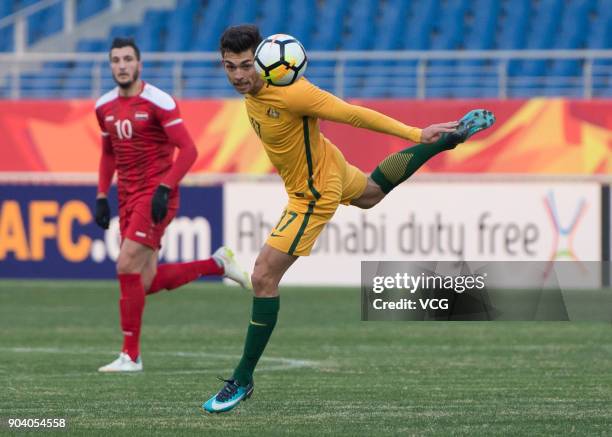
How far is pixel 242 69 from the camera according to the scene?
25.9 feet

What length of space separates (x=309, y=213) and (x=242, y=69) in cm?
89

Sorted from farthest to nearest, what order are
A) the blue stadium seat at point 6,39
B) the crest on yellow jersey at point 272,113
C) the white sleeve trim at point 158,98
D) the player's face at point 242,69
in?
the blue stadium seat at point 6,39 → the white sleeve trim at point 158,98 → the crest on yellow jersey at point 272,113 → the player's face at point 242,69

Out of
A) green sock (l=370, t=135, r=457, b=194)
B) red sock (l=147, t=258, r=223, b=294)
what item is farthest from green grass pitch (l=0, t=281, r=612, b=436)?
green sock (l=370, t=135, r=457, b=194)

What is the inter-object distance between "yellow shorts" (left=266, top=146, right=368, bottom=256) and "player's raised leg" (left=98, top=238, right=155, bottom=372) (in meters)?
2.14

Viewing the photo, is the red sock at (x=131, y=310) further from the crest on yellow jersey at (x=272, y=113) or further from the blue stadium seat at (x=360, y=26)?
the blue stadium seat at (x=360, y=26)

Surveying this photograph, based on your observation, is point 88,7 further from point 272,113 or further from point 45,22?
point 272,113

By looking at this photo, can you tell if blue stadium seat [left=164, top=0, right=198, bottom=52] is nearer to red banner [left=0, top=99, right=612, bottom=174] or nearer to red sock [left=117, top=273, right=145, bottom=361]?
red banner [left=0, top=99, right=612, bottom=174]

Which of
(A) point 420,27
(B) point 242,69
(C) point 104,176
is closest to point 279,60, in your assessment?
(B) point 242,69

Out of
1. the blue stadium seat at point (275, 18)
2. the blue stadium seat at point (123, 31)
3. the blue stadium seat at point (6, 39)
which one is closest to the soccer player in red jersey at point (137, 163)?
the blue stadium seat at point (275, 18)

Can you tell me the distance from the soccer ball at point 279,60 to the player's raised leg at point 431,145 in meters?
0.79

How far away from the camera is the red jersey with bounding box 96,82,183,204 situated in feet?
33.7

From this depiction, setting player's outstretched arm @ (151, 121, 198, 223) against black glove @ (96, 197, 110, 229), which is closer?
player's outstretched arm @ (151, 121, 198, 223)

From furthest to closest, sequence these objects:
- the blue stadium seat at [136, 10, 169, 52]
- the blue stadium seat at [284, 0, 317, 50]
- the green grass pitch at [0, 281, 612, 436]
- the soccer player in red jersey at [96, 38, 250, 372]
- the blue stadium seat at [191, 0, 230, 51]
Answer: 1. the blue stadium seat at [136, 10, 169, 52]
2. the blue stadium seat at [191, 0, 230, 51]
3. the blue stadium seat at [284, 0, 317, 50]
4. the soccer player in red jersey at [96, 38, 250, 372]
5. the green grass pitch at [0, 281, 612, 436]

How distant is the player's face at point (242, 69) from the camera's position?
7.86m
